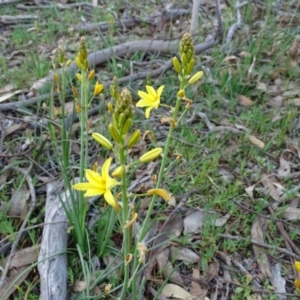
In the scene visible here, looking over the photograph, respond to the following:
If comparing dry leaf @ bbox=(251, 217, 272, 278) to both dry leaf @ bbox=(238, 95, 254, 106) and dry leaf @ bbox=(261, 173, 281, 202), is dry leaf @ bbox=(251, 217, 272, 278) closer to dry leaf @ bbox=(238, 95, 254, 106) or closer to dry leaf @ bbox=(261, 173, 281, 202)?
dry leaf @ bbox=(261, 173, 281, 202)

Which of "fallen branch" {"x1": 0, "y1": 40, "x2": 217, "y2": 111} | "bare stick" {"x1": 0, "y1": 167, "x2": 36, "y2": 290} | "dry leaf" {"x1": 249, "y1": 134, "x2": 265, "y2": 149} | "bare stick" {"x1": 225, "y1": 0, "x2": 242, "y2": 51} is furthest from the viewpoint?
"bare stick" {"x1": 225, "y1": 0, "x2": 242, "y2": 51}

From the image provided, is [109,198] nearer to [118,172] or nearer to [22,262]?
[118,172]

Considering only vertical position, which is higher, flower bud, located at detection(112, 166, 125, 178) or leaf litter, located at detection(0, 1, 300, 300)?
flower bud, located at detection(112, 166, 125, 178)

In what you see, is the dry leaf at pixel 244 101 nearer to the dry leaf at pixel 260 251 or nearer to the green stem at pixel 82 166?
the dry leaf at pixel 260 251

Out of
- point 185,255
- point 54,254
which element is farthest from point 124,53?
point 54,254

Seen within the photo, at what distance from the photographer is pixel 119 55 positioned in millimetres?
3629

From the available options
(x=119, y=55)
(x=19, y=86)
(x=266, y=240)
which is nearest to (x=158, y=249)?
(x=266, y=240)

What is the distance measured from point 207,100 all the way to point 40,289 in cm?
185

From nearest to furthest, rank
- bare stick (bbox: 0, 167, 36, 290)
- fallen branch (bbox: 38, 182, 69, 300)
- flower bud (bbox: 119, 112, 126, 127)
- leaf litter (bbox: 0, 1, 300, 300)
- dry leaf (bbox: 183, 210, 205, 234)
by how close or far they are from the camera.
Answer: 1. flower bud (bbox: 119, 112, 126, 127)
2. fallen branch (bbox: 38, 182, 69, 300)
3. bare stick (bbox: 0, 167, 36, 290)
4. leaf litter (bbox: 0, 1, 300, 300)
5. dry leaf (bbox: 183, 210, 205, 234)

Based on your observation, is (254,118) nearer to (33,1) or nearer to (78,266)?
(78,266)

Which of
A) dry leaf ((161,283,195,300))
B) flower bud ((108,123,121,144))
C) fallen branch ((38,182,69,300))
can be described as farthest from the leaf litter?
flower bud ((108,123,121,144))

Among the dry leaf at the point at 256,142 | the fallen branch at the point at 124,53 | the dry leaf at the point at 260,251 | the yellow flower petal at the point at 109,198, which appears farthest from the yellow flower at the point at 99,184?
the fallen branch at the point at 124,53

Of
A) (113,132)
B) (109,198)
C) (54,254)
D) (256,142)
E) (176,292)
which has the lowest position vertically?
(176,292)

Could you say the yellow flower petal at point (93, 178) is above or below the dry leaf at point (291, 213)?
above
